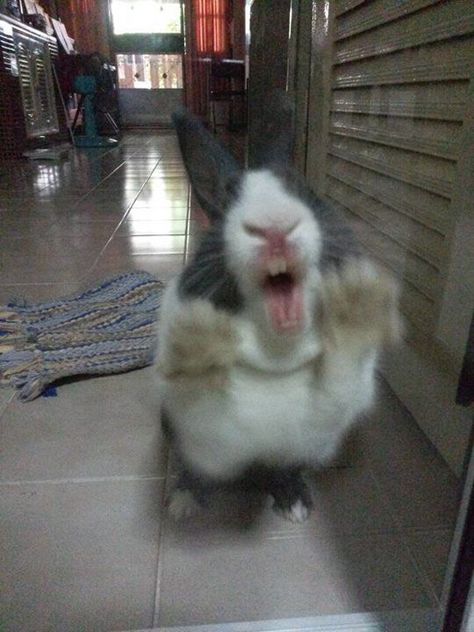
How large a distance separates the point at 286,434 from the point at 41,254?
157cm

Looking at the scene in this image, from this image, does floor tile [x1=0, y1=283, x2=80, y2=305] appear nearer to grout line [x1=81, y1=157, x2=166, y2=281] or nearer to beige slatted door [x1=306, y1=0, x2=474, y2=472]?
grout line [x1=81, y1=157, x2=166, y2=281]

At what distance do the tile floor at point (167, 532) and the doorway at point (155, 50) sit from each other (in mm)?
64

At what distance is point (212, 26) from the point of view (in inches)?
34.1

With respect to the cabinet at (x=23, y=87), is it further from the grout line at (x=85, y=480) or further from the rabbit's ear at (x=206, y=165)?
the rabbit's ear at (x=206, y=165)

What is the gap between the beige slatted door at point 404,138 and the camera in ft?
2.18

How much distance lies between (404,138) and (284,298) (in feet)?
1.01

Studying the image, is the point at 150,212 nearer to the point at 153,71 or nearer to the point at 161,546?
the point at 153,71

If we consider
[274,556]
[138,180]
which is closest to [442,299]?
[274,556]

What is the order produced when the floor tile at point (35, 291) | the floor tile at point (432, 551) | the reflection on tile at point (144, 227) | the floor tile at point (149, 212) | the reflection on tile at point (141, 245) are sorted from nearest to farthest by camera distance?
the floor tile at point (432, 551)
the floor tile at point (35, 291)
the reflection on tile at point (141, 245)
the reflection on tile at point (144, 227)
the floor tile at point (149, 212)

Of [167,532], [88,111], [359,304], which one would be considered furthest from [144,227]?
[88,111]

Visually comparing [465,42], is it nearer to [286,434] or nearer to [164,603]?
[286,434]

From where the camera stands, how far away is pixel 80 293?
159cm

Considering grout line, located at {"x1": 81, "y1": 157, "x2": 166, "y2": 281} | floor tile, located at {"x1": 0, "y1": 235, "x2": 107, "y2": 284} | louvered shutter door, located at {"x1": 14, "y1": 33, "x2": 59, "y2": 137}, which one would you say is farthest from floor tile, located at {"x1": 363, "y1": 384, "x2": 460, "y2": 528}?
louvered shutter door, located at {"x1": 14, "y1": 33, "x2": 59, "y2": 137}

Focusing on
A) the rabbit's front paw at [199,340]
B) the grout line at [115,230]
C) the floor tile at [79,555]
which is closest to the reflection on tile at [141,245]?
the grout line at [115,230]
